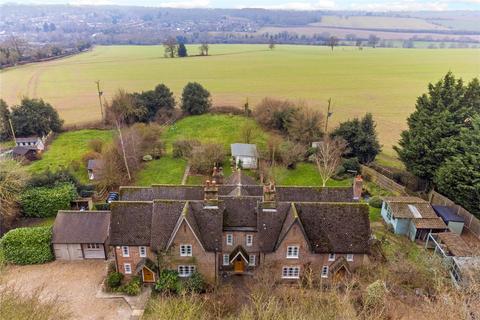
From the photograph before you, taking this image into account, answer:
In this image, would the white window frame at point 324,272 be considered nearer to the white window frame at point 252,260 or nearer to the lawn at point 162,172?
the white window frame at point 252,260

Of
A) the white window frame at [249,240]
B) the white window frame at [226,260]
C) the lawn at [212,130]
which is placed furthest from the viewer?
the lawn at [212,130]

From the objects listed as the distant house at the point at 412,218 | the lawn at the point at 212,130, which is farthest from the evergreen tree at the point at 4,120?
the distant house at the point at 412,218

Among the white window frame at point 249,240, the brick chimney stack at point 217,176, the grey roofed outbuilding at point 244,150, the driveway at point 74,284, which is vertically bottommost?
the driveway at point 74,284

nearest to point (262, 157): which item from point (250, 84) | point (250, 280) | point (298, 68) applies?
point (250, 280)

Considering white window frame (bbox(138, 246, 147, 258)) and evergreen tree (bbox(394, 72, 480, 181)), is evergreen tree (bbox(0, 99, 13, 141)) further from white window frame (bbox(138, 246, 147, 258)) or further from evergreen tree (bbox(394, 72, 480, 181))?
evergreen tree (bbox(394, 72, 480, 181))

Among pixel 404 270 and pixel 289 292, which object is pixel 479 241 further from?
pixel 289 292

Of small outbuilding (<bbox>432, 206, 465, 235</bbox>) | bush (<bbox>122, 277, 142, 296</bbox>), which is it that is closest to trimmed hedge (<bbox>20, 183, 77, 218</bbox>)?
bush (<bbox>122, 277, 142, 296</bbox>)

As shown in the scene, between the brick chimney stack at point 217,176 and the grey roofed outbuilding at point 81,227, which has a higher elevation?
the brick chimney stack at point 217,176

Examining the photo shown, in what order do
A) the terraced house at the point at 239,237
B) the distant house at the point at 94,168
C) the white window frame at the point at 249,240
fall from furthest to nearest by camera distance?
1. the distant house at the point at 94,168
2. the white window frame at the point at 249,240
3. the terraced house at the point at 239,237
